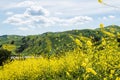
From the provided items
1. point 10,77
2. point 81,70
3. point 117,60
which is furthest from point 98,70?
point 10,77

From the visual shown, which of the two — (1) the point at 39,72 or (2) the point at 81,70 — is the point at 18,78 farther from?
(2) the point at 81,70

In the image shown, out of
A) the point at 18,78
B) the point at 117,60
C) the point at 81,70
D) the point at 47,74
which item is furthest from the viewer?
the point at 18,78

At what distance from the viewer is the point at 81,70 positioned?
1023 centimetres

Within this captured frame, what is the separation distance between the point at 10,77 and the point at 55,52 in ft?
7.78

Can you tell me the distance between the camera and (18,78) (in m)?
14.2

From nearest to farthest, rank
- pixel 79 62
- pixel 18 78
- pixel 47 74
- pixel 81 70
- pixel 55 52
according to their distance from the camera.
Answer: pixel 81 70
pixel 79 62
pixel 47 74
pixel 18 78
pixel 55 52

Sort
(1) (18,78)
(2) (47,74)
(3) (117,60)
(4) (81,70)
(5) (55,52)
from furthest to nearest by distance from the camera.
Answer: (5) (55,52) → (1) (18,78) → (2) (47,74) → (4) (81,70) → (3) (117,60)

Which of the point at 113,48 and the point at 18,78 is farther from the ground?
the point at 113,48

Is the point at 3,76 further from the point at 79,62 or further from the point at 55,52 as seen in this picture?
the point at 79,62

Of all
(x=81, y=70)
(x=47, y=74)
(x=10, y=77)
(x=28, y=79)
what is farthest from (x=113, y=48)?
(x=10, y=77)

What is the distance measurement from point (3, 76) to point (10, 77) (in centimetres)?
30

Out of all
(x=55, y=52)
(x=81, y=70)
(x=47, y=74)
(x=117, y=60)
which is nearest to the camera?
(x=117, y=60)

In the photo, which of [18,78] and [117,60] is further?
[18,78]

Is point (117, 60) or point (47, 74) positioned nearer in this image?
point (117, 60)
